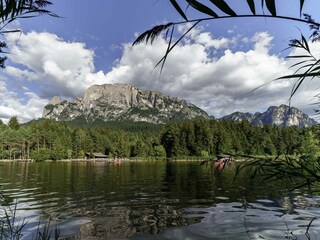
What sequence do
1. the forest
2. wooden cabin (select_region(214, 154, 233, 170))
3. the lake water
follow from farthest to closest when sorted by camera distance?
the forest, the lake water, wooden cabin (select_region(214, 154, 233, 170))

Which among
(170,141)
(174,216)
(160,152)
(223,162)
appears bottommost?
(174,216)

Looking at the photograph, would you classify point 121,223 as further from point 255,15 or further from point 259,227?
point 255,15

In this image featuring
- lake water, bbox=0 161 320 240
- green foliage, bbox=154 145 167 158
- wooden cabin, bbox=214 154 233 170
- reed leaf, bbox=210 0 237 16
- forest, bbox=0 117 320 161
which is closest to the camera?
reed leaf, bbox=210 0 237 16

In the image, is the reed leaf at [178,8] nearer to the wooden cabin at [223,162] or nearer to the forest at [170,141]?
the wooden cabin at [223,162]

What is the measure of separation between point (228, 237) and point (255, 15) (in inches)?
414

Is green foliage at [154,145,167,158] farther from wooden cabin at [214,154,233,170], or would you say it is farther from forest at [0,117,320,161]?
wooden cabin at [214,154,233,170]

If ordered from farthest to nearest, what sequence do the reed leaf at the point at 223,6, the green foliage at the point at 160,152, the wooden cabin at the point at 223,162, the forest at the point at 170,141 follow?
the green foliage at the point at 160,152
the forest at the point at 170,141
the wooden cabin at the point at 223,162
the reed leaf at the point at 223,6

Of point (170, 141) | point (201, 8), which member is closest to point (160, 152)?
point (170, 141)

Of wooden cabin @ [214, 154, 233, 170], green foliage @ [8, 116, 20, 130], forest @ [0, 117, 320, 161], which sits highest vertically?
green foliage @ [8, 116, 20, 130]

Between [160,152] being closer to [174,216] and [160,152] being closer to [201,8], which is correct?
[174,216]

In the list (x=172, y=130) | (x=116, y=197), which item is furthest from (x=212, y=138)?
(x=116, y=197)

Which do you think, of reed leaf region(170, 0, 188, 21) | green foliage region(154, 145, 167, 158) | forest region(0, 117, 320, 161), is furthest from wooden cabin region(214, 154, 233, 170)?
green foliage region(154, 145, 167, 158)

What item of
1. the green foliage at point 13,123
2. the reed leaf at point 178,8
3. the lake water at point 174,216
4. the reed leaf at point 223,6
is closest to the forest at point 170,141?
the green foliage at point 13,123

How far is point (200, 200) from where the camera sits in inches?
820
